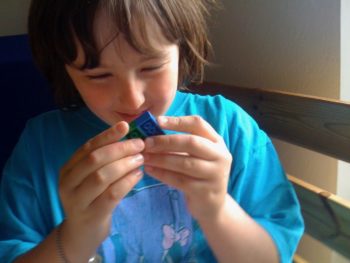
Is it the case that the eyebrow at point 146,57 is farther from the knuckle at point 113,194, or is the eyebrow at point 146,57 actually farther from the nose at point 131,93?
the knuckle at point 113,194

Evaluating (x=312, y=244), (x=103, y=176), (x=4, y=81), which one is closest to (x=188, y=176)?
(x=103, y=176)

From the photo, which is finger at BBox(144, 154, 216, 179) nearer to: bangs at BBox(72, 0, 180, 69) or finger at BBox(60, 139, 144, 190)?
finger at BBox(60, 139, 144, 190)

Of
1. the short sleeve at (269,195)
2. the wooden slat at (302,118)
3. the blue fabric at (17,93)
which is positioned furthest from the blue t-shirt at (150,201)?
the blue fabric at (17,93)

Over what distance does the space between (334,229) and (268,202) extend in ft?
0.72

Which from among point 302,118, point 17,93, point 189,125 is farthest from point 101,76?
point 17,93

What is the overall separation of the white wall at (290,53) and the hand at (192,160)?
387mm

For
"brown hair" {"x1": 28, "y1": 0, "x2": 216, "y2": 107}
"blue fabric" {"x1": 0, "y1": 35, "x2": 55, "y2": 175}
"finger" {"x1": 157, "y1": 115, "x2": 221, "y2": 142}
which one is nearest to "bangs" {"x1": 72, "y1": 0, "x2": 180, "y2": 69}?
"brown hair" {"x1": 28, "y1": 0, "x2": 216, "y2": 107}

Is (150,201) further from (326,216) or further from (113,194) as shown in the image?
(326,216)

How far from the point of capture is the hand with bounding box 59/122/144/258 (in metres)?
0.50

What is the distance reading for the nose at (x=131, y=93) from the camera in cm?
55

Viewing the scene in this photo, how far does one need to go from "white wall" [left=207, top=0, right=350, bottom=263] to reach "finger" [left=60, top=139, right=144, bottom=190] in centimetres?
48

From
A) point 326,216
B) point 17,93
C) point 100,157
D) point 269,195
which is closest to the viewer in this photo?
point 100,157

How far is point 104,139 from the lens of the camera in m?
0.51

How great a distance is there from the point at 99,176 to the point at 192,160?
121 mm
